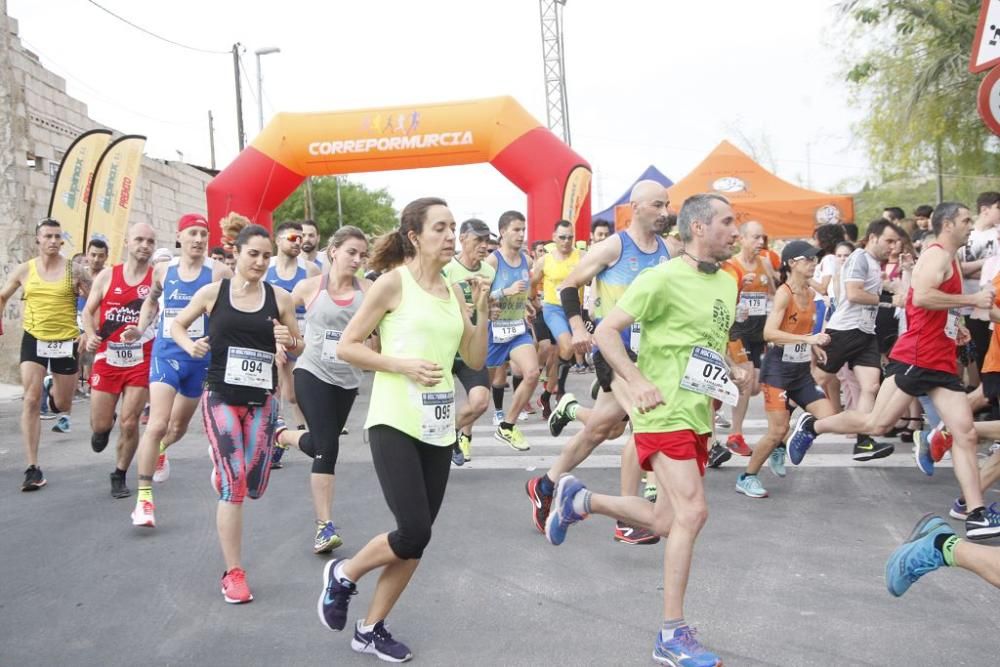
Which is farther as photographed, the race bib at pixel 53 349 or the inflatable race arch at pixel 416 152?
the inflatable race arch at pixel 416 152

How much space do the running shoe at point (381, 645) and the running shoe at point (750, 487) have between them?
3.35 m

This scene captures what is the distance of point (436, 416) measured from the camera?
3699mm

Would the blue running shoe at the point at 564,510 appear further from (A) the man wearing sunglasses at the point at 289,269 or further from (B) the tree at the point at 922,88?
(B) the tree at the point at 922,88

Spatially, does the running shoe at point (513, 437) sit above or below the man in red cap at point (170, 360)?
below

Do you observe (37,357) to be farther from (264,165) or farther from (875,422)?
(264,165)

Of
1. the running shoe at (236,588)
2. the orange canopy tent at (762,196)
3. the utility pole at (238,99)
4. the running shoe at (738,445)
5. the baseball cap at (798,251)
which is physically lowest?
the running shoe at (236,588)

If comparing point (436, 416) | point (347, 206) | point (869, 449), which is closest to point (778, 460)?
point (869, 449)

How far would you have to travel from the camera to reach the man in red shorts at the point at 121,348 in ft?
21.6

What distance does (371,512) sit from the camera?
6.13 metres

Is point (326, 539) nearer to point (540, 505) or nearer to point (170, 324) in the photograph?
point (540, 505)

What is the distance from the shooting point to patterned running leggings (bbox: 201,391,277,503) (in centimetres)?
455

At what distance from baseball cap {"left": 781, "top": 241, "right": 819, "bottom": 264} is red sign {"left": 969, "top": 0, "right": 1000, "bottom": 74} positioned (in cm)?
155

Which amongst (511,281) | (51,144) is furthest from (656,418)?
(51,144)

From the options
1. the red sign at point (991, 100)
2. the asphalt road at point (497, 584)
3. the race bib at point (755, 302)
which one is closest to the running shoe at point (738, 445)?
the asphalt road at point (497, 584)
